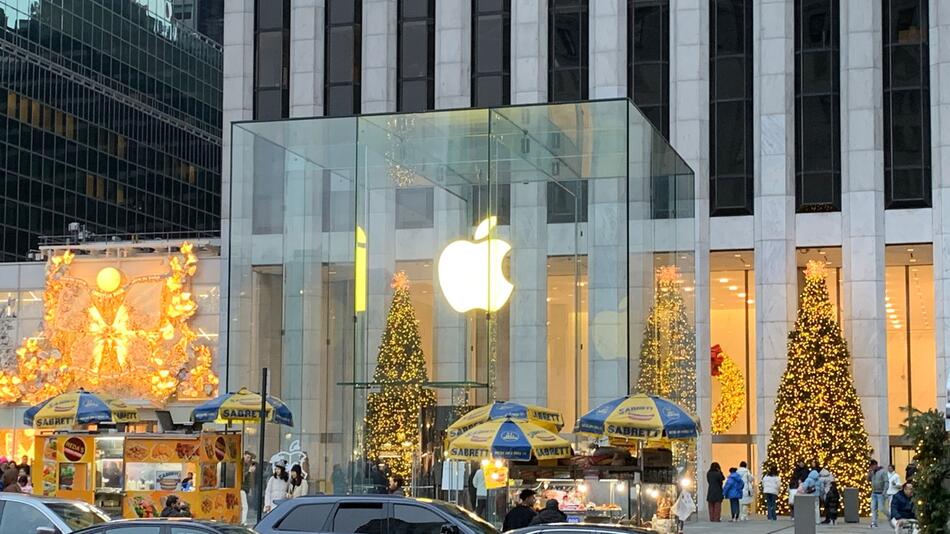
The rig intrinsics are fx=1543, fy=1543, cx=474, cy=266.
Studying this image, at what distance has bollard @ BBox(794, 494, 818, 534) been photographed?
27.4 m

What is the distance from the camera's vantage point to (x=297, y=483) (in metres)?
26.5

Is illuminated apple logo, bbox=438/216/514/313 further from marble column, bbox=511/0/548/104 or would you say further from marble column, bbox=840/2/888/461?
marble column, bbox=511/0/548/104

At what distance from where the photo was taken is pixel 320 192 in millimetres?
28125

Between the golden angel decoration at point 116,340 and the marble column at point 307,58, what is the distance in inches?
277

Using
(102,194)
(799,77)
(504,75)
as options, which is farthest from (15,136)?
(799,77)

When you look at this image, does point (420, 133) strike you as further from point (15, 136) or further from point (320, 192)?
point (15, 136)

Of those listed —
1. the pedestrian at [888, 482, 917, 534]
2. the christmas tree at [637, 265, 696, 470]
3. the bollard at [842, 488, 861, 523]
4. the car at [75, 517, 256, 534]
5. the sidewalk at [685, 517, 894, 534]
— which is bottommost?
the sidewalk at [685, 517, 894, 534]

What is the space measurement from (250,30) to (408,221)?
75.9 feet

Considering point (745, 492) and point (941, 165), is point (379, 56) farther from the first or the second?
point (745, 492)

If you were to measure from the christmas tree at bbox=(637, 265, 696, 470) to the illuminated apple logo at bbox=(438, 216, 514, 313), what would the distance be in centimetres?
300

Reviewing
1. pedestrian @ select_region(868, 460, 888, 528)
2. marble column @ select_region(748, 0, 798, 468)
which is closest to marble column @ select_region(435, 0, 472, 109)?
marble column @ select_region(748, 0, 798, 468)

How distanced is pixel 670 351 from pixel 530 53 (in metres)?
17.1

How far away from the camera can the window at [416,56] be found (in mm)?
47594

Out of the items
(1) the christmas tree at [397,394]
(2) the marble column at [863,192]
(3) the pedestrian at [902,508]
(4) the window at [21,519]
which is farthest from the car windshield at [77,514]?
(2) the marble column at [863,192]
